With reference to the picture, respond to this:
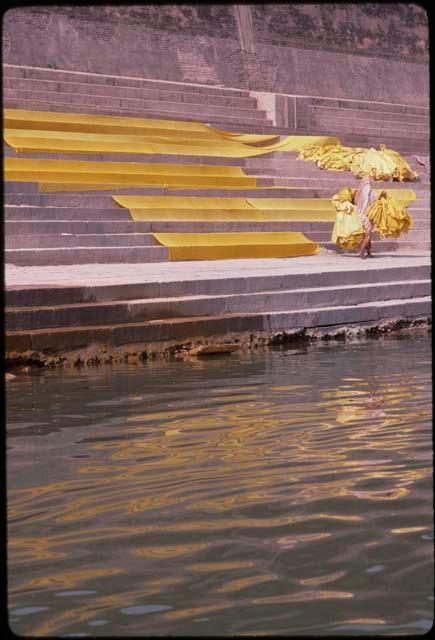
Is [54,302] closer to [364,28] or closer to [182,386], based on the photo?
[182,386]

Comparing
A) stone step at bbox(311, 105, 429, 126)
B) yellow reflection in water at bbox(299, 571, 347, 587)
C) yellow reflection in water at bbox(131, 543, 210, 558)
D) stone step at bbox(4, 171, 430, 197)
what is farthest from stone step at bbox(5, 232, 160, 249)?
stone step at bbox(311, 105, 429, 126)

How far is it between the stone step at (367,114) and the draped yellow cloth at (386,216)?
332 inches

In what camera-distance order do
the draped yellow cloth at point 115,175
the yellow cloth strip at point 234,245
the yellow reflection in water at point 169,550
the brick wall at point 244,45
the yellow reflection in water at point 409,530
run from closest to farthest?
1. the yellow reflection in water at point 169,550
2. the yellow reflection in water at point 409,530
3. the yellow cloth strip at point 234,245
4. the draped yellow cloth at point 115,175
5. the brick wall at point 244,45

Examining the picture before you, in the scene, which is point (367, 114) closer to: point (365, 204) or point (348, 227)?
point (365, 204)

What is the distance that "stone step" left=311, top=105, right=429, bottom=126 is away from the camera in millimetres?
22000

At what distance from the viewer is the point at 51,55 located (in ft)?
66.8

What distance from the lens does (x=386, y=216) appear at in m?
13.5

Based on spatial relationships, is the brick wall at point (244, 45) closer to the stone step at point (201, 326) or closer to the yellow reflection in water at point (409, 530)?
the stone step at point (201, 326)

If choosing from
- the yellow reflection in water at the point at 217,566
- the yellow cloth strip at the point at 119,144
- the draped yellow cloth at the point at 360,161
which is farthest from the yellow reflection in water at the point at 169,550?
the draped yellow cloth at the point at 360,161

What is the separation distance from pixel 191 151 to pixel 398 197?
3219 millimetres

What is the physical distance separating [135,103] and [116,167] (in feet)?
14.2

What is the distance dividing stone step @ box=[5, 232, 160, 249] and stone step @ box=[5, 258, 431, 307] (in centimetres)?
120

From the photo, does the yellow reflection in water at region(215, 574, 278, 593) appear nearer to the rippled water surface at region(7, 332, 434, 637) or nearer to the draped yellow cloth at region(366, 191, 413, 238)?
the rippled water surface at region(7, 332, 434, 637)

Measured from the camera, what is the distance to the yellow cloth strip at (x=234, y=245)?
486 inches
